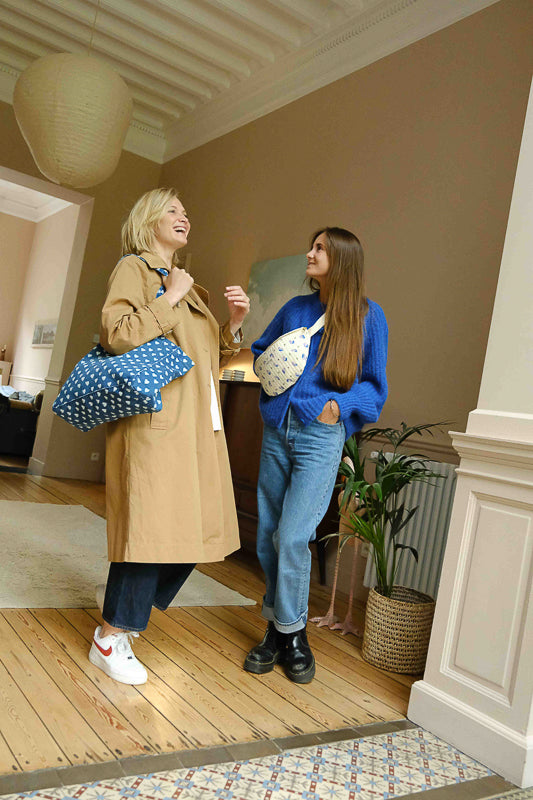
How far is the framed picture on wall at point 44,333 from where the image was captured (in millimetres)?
8516

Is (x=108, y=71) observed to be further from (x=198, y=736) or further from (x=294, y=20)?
(x=198, y=736)

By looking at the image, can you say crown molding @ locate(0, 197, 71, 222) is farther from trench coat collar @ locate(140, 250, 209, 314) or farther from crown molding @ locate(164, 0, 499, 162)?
trench coat collar @ locate(140, 250, 209, 314)

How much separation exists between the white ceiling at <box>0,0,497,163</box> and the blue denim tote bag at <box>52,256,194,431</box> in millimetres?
2859

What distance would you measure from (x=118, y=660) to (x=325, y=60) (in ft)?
13.4

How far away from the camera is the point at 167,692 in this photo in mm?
1948

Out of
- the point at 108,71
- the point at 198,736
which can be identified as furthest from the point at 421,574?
the point at 108,71

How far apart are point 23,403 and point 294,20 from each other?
486 centimetres

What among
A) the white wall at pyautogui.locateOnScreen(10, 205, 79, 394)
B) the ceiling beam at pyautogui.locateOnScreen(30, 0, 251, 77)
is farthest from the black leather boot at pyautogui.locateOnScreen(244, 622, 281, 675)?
the white wall at pyautogui.locateOnScreen(10, 205, 79, 394)

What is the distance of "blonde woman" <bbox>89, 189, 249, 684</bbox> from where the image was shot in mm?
1852

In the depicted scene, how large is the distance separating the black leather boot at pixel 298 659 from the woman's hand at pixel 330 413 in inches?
28.3

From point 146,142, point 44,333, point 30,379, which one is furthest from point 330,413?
point 30,379

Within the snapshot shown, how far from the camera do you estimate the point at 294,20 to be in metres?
4.44

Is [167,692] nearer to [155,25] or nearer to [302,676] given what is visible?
[302,676]

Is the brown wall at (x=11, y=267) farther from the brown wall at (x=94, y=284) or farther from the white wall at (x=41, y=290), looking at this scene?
the brown wall at (x=94, y=284)
